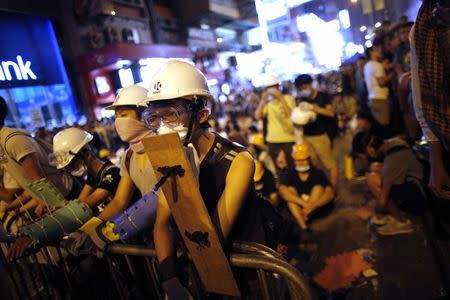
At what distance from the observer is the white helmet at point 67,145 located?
316cm

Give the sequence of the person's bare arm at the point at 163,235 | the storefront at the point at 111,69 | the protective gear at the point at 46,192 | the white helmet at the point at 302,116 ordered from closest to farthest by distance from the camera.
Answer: the person's bare arm at the point at 163,235, the protective gear at the point at 46,192, the white helmet at the point at 302,116, the storefront at the point at 111,69

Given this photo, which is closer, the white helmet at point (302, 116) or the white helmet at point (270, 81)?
the white helmet at point (302, 116)

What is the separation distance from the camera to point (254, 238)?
1943 millimetres

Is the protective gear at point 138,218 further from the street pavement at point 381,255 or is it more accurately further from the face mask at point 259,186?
the face mask at point 259,186

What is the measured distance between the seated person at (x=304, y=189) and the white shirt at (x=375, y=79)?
2794 millimetres

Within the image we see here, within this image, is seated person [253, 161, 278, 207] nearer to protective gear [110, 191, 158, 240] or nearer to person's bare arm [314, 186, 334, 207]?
person's bare arm [314, 186, 334, 207]

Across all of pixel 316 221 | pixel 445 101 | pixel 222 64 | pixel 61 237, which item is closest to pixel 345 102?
pixel 316 221

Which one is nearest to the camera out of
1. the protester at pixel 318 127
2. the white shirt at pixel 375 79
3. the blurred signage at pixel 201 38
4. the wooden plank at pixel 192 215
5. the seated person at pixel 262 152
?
the wooden plank at pixel 192 215

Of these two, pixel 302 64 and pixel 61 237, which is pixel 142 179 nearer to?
pixel 61 237

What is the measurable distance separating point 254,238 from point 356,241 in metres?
2.82

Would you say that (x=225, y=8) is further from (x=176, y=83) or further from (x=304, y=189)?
(x=176, y=83)

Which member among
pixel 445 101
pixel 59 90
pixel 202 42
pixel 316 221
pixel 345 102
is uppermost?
pixel 202 42

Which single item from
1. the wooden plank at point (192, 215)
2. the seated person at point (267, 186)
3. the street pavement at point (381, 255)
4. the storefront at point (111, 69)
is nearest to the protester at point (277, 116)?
the seated person at point (267, 186)

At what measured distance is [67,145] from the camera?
3.16m
